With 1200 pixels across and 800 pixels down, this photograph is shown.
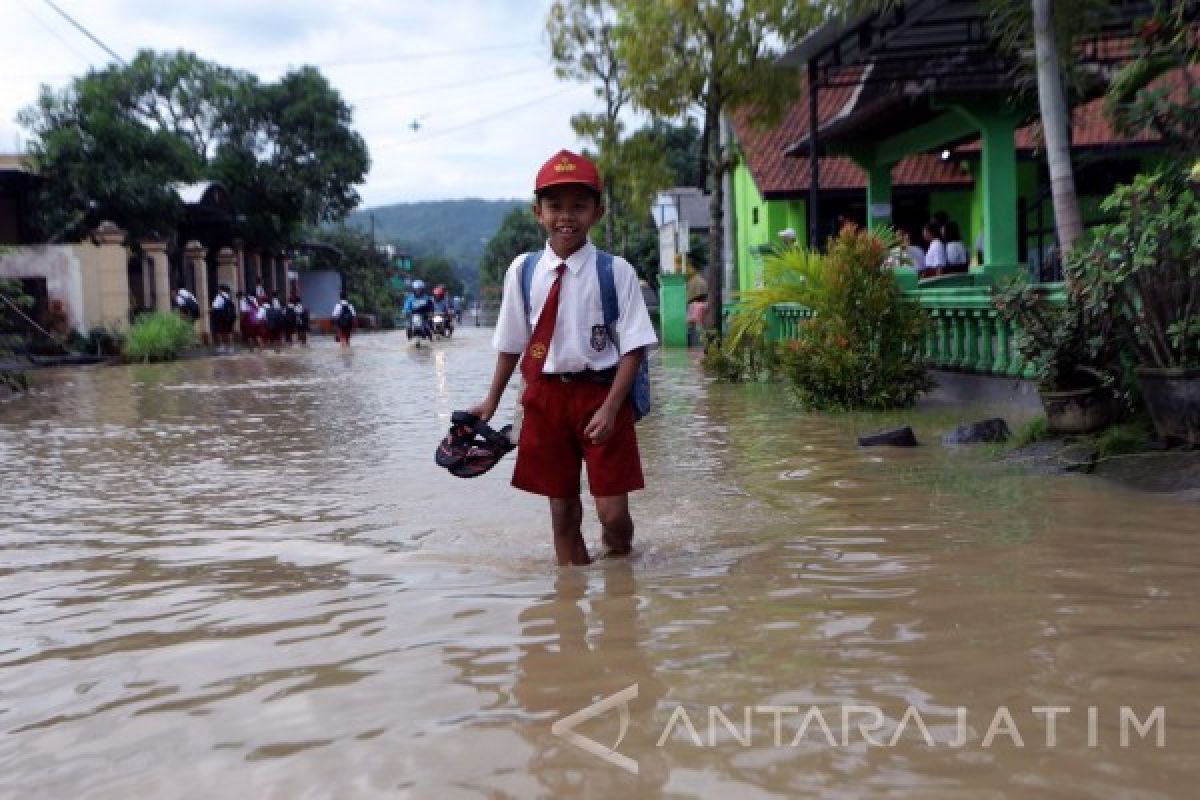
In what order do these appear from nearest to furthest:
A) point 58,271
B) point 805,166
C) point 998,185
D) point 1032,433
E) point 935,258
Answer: point 1032,433 → point 998,185 → point 935,258 → point 805,166 → point 58,271

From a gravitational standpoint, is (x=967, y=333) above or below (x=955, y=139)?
below

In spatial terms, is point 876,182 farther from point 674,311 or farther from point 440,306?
point 440,306

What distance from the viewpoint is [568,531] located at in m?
4.71

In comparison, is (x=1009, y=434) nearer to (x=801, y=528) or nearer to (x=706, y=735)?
(x=801, y=528)

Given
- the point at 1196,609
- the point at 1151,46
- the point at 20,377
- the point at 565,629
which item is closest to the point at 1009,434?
the point at 1151,46

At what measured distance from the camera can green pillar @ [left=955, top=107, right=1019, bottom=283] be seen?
47.2ft

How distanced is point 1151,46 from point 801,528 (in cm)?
431

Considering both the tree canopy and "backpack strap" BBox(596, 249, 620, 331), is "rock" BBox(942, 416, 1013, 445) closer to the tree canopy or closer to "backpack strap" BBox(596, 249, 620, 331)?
"backpack strap" BBox(596, 249, 620, 331)

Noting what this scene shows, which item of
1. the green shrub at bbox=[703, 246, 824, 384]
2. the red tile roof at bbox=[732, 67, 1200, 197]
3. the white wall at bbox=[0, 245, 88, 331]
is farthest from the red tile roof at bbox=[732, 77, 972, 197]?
the white wall at bbox=[0, 245, 88, 331]

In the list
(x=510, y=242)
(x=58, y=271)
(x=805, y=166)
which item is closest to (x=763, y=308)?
(x=805, y=166)

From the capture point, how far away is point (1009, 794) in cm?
248

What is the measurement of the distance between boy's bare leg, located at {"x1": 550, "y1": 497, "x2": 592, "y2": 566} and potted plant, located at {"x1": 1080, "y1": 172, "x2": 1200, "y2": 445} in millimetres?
3401

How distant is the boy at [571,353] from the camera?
4402 mm

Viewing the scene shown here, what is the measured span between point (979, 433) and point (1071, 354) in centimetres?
94
